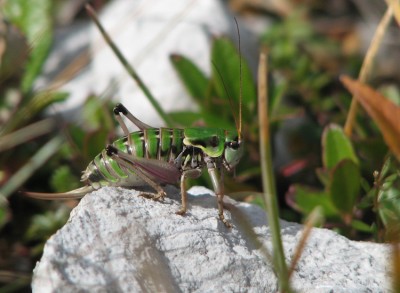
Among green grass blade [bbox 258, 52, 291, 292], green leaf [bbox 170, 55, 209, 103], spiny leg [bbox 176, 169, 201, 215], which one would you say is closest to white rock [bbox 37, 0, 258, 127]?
green leaf [bbox 170, 55, 209, 103]

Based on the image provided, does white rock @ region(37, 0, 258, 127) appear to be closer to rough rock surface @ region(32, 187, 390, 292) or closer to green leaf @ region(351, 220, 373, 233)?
green leaf @ region(351, 220, 373, 233)

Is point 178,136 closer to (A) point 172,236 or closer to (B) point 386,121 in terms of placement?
(A) point 172,236

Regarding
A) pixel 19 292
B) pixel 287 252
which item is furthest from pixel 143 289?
pixel 19 292

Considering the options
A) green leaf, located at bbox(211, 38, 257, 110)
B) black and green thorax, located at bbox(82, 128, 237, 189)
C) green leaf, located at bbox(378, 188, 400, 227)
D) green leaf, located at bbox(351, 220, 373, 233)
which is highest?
black and green thorax, located at bbox(82, 128, 237, 189)

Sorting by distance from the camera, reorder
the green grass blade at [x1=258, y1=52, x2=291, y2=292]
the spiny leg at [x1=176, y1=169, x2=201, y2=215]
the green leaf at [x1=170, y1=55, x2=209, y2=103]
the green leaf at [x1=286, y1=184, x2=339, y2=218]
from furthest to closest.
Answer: the green leaf at [x1=170, y1=55, x2=209, y2=103], the green leaf at [x1=286, y1=184, x2=339, y2=218], the spiny leg at [x1=176, y1=169, x2=201, y2=215], the green grass blade at [x1=258, y1=52, x2=291, y2=292]

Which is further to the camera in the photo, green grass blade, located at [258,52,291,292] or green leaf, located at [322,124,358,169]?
green leaf, located at [322,124,358,169]

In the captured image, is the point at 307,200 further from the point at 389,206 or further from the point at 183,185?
the point at 183,185
